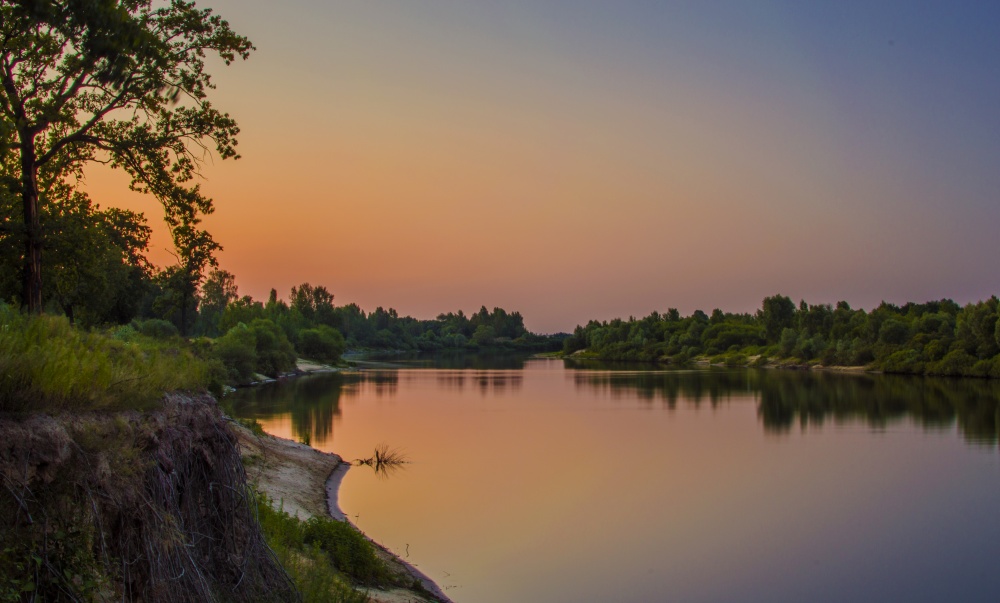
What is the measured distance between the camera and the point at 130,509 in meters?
6.37

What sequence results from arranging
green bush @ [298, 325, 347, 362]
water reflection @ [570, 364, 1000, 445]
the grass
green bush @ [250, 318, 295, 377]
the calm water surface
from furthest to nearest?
1. green bush @ [298, 325, 347, 362]
2. green bush @ [250, 318, 295, 377]
3. water reflection @ [570, 364, 1000, 445]
4. the calm water surface
5. the grass

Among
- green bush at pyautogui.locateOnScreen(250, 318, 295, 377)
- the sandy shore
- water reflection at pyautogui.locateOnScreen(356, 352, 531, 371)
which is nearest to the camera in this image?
the sandy shore

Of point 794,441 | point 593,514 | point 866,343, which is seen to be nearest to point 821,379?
point 866,343

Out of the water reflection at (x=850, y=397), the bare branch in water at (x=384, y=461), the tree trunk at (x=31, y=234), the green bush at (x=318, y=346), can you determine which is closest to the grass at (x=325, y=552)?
the tree trunk at (x=31, y=234)

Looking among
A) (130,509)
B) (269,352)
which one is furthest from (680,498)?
(269,352)

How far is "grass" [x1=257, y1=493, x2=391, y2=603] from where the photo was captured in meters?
10.8

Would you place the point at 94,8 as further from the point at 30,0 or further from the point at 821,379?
the point at 821,379

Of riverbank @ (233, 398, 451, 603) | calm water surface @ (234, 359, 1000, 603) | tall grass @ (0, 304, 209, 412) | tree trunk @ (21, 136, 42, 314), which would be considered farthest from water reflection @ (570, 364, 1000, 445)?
tall grass @ (0, 304, 209, 412)

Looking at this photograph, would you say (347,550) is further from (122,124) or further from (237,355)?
(237,355)

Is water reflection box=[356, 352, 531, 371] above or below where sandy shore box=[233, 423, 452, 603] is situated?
above

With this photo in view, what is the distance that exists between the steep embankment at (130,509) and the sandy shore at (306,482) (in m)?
4.22

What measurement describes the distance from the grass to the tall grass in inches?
135

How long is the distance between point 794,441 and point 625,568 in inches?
871

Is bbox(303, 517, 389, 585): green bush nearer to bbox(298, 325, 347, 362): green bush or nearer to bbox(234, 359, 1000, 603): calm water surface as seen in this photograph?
bbox(234, 359, 1000, 603): calm water surface
